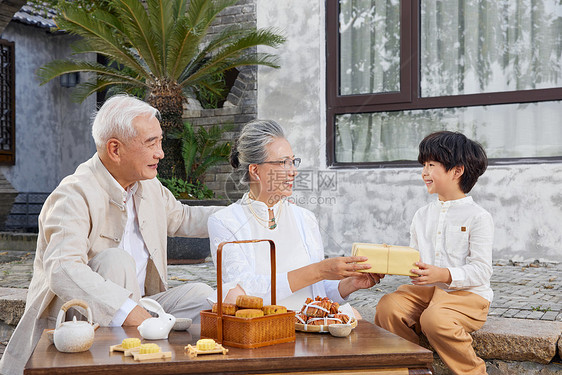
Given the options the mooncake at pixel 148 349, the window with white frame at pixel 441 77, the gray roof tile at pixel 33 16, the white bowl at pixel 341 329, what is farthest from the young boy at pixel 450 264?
the gray roof tile at pixel 33 16

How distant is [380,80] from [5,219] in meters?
8.96

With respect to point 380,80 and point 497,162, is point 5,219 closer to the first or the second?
point 380,80

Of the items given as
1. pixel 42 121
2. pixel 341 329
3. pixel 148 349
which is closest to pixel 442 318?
pixel 341 329

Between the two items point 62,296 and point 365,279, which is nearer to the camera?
point 62,296

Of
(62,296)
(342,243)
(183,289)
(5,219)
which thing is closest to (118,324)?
(62,296)

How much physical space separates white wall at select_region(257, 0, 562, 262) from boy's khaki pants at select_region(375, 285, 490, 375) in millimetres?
3469

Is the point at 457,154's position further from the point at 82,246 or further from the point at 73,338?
the point at 73,338

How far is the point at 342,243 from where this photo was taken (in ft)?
22.8

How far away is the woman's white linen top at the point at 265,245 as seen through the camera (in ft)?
9.15

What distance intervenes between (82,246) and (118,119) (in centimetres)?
61

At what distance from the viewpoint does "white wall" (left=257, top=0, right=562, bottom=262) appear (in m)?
6.13

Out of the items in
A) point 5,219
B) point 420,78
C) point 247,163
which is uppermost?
point 420,78

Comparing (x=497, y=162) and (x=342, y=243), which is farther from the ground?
(x=497, y=162)

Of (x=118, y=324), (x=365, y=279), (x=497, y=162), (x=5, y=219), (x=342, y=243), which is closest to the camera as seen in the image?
(x=118, y=324)
